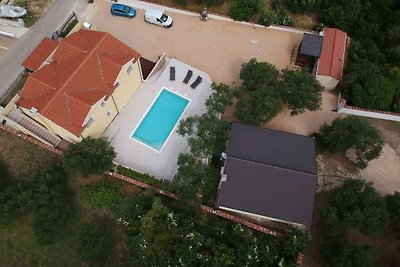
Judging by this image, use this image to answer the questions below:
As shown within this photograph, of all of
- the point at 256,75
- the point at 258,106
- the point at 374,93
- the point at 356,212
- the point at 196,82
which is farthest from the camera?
the point at 196,82

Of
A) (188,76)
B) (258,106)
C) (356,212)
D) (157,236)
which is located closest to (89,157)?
(157,236)

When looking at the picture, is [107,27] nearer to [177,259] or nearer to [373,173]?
[177,259]

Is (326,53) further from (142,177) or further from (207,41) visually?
(142,177)

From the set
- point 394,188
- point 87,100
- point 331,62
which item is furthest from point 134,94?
point 394,188

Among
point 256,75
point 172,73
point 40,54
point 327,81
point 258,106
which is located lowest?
point 40,54

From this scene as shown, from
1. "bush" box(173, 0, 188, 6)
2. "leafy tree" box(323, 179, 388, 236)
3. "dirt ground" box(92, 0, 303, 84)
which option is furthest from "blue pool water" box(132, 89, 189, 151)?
"leafy tree" box(323, 179, 388, 236)

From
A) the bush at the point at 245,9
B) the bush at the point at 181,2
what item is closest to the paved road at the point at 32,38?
the bush at the point at 181,2

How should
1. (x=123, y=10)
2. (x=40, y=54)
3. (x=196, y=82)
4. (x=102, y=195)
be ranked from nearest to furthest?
(x=102, y=195) → (x=40, y=54) → (x=196, y=82) → (x=123, y=10)

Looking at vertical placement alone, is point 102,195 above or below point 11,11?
below

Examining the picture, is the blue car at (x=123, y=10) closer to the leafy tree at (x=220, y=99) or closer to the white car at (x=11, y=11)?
the white car at (x=11, y=11)
